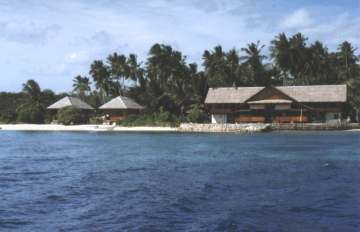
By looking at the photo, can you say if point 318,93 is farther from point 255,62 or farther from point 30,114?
point 30,114

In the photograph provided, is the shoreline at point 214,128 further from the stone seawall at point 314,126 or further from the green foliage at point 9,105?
the green foliage at point 9,105

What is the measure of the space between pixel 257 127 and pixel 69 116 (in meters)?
24.9

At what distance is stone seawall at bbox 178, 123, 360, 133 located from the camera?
5403 centimetres

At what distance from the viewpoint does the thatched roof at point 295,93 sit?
5722cm

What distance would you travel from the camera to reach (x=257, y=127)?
54.7 m

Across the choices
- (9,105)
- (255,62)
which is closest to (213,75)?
(255,62)

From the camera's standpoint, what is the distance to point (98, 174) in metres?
21.2

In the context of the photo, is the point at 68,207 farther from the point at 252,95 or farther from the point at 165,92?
the point at 165,92

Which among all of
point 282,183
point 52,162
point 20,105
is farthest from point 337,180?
point 20,105

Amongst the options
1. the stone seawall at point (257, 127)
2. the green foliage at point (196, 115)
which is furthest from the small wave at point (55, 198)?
the green foliage at point (196, 115)

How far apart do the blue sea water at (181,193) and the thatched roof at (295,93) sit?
29.4m

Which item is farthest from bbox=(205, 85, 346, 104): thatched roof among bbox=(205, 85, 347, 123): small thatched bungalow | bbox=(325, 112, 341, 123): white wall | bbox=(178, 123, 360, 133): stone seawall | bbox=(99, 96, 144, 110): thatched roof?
bbox=(99, 96, 144, 110): thatched roof

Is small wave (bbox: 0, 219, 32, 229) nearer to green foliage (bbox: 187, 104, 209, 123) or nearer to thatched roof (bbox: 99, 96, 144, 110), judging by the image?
green foliage (bbox: 187, 104, 209, 123)

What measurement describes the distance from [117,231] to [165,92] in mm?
55501
